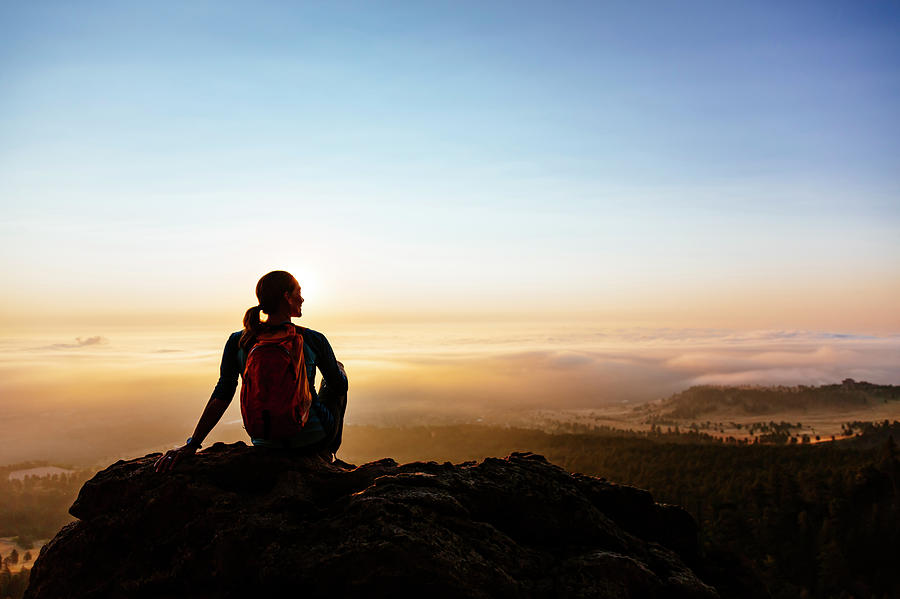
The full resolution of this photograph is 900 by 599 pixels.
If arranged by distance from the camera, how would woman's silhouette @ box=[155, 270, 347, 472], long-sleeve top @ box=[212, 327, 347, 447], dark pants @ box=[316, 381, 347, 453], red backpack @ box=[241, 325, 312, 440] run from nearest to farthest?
red backpack @ box=[241, 325, 312, 440] < woman's silhouette @ box=[155, 270, 347, 472] < long-sleeve top @ box=[212, 327, 347, 447] < dark pants @ box=[316, 381, 347, 453]

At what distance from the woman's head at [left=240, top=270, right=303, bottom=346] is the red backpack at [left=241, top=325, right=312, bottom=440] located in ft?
0.79

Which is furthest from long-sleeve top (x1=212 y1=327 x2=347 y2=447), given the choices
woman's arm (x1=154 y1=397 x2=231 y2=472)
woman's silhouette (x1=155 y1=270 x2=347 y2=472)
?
woman's arm (x1=154 y1=397 x2=231 y2=472)

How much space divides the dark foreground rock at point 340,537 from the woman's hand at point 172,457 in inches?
6.7

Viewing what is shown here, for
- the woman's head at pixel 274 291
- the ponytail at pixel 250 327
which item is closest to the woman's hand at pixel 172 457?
the ponytail at pixel 250 327

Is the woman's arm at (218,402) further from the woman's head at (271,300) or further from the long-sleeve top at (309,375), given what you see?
the woman's head at (271,300)

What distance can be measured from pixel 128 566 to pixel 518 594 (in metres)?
5.55

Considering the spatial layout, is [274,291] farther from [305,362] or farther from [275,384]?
[275,384]

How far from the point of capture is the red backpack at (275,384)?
25.5ft

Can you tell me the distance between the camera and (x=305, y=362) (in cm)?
828

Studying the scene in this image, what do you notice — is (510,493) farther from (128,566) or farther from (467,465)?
(128,566)

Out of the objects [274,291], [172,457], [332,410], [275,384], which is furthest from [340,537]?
[274,291]

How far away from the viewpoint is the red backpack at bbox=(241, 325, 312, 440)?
7.79 m

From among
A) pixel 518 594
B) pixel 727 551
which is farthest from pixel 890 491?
pixel 518 594

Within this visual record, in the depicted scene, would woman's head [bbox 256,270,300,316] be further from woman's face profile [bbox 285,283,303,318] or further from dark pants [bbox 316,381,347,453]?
dark pants [bbox 316,381,347,453]
